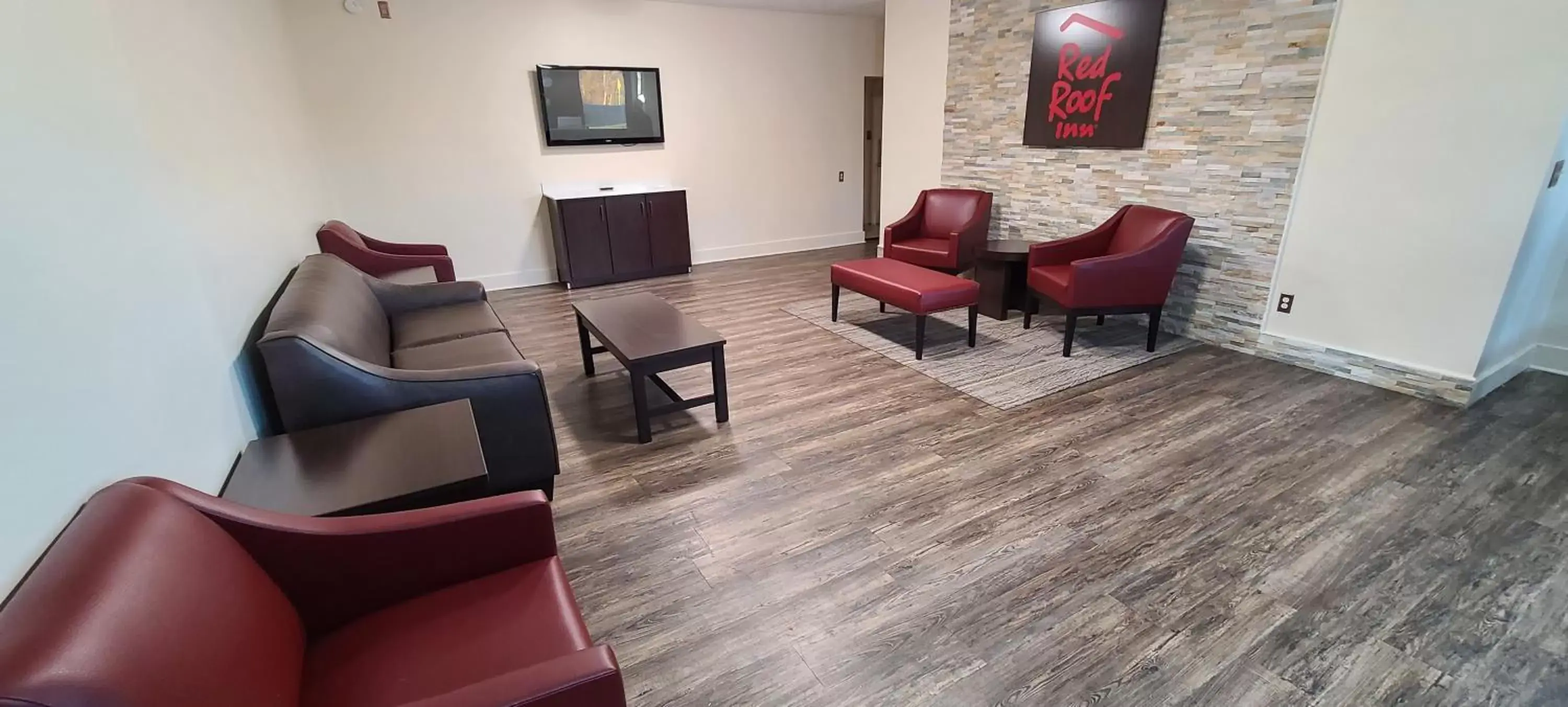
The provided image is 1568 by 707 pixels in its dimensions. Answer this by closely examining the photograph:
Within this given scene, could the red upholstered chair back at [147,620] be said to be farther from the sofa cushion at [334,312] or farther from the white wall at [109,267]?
the sofa cushion at [334,312]

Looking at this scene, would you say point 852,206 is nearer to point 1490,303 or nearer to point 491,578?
point 1490,303

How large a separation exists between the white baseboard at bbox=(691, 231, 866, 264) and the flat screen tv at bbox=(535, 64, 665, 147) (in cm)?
127

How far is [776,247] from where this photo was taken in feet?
24.2

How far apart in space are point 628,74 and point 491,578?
18.2ft

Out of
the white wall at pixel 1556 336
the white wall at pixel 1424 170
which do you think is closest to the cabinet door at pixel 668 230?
the white wall at pixel 1424 170

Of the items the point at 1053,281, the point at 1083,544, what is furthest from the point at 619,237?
the point at 1083,544

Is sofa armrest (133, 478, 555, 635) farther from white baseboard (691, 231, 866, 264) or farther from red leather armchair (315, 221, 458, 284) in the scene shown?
white baseboard (691, 231, 866, 264)

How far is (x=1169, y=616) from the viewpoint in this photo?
6.35 feet

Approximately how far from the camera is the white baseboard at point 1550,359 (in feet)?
11.4

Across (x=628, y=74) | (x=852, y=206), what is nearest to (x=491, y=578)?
(x=628, y=74)

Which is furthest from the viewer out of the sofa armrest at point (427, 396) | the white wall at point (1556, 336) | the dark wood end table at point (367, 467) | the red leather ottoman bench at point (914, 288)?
the red leather ottoman bench at point (914, 288)

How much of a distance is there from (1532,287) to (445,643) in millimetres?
4950

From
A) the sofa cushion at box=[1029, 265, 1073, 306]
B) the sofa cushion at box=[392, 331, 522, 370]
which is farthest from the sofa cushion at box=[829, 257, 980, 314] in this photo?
the sofa cushion at box=[392, 331, 522, 370]

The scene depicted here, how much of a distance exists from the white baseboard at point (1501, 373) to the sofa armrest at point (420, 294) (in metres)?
5.24
